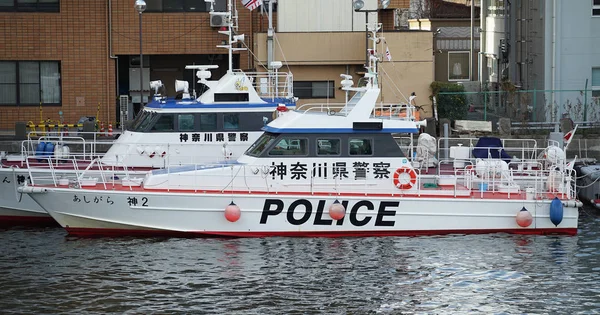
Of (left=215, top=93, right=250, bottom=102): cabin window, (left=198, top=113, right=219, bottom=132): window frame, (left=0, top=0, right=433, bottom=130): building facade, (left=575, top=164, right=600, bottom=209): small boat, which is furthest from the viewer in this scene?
(left=0, top=0, right=433, bottom=130): building facade

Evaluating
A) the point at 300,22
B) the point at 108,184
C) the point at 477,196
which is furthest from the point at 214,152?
the point at 300,22

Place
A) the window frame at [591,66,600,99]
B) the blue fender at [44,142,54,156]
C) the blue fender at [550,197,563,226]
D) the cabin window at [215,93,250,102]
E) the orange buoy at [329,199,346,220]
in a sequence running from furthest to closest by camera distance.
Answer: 1. the window frame at [591,66,600,99]
2. the blue fender at [44,142,54,156]
3. the cabin window at [215,93,250,102]
4. the blue fender at [550,197,563,226]
5. the orange buoy at [329,199,346,220]

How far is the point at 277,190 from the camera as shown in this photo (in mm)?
23000

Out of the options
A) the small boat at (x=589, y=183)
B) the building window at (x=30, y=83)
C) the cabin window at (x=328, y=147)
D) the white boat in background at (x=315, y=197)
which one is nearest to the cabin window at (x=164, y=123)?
the white boat in background at (x=315, y=197)

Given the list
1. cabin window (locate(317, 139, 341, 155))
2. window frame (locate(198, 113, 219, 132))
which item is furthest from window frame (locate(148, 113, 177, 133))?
cabin window (locate(317, 139, 341, 155))

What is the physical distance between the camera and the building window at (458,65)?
56.2 m

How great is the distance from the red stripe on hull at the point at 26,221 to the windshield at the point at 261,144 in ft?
17.3

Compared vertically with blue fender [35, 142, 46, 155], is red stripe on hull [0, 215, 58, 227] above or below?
below

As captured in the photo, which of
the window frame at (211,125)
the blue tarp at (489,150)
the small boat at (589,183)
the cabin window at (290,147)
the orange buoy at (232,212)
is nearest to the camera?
the orange buoy at (232,212)

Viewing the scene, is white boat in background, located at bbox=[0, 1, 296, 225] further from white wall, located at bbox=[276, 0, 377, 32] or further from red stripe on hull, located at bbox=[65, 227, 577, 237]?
white wall, located at bbox=[276, 0, 377, 32]

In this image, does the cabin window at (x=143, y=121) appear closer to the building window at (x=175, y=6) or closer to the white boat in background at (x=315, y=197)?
the white boat in background at (x=315, y=197)

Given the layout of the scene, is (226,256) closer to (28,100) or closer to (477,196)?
(477,196)

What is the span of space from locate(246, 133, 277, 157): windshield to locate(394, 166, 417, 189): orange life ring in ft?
8.75

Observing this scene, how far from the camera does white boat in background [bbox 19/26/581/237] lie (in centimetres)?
→ 2280
